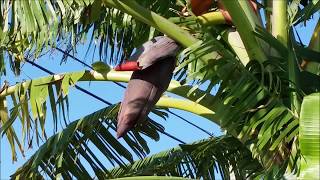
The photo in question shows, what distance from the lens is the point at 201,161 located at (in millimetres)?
3918

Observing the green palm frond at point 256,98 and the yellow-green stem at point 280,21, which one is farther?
the yellow-green stem at point 280,21

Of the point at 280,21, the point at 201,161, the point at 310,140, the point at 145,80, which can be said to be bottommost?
the point at 201,161

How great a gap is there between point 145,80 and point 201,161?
64.2 inches

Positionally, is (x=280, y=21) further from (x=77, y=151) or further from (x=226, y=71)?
(x=77, y=151)

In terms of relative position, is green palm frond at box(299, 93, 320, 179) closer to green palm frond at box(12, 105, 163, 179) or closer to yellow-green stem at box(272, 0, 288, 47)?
yellow-green stem at box(272, 0, 288, 47)

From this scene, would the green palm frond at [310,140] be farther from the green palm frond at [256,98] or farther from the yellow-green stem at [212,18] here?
the yellow-green stem at [212,18]

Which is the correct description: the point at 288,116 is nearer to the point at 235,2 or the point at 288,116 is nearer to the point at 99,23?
the point at 235,2

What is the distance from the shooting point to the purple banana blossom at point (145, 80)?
2354 mm

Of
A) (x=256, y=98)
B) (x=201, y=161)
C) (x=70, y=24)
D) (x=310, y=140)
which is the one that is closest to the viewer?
(x=310, y=140)

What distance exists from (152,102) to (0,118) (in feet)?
4.87

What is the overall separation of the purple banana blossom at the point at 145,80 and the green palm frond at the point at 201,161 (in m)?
0.91

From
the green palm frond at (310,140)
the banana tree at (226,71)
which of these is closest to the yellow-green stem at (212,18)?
the banana tree at (226,71)

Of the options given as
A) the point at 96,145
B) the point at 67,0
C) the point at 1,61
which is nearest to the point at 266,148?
the point at 67,0

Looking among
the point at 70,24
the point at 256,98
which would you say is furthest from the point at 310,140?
the point at 70,24
